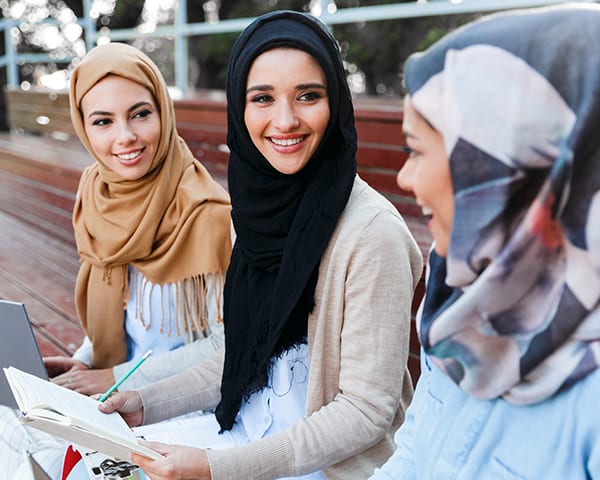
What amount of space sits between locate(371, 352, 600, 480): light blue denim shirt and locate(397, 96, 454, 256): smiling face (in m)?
0.25

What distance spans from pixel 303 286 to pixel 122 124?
0.95m

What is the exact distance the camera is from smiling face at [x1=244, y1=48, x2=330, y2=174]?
5.14 ft

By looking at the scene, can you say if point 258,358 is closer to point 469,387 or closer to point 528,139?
point 469,387

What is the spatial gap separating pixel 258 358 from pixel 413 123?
0.84 m

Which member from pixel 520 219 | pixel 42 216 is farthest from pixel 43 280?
pixel 520 219

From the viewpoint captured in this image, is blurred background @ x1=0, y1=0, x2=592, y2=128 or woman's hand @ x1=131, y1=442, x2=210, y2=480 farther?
blurred background @ x1=0, y1=0, x2=592, y2=128

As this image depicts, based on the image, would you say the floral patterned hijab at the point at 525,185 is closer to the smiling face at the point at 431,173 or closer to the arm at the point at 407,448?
the smiling face at the point at 431,173

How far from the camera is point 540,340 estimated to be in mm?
872

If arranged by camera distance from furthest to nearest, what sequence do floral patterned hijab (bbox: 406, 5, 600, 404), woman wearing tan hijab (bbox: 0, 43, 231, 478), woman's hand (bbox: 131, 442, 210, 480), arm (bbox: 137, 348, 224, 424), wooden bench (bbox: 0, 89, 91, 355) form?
wooden bench (bbox: 0, 89, 91, 355)
woman wearing tan hijab (bbox: 0, 43, 231, 478)
arm (bbox: 137, 348, 224, 424)
woman's hand (bbox: 131, 442, 210, 480)
floral patterned hijab (bbox: 406, 5, 600, 404)

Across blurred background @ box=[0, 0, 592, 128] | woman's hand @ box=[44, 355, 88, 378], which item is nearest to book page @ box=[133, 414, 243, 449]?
woman's hand @ box=[44, 355, 88, 378]

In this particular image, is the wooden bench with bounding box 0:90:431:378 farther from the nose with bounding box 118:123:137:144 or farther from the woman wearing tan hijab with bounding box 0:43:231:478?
the nose with bounding box 118:123:137:144

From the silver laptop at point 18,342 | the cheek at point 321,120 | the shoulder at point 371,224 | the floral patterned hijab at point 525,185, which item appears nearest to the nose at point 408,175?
the floral patterned hijab at point 525,185

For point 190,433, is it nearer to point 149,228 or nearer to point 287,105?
point 149,228

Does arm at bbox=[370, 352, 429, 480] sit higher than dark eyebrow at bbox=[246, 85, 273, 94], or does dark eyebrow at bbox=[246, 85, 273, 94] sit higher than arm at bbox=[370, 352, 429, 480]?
dark eyebrow at bbox=[246, 85, 273, 94]
